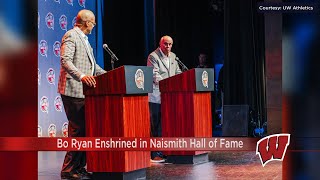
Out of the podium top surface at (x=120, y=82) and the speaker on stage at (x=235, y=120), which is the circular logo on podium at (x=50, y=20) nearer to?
the speaker on stage at (x=235, y=120)

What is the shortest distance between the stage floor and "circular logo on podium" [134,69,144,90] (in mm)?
772

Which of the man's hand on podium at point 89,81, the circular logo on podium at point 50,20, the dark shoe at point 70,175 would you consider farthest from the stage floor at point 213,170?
the circular logo on podium at point 50,20

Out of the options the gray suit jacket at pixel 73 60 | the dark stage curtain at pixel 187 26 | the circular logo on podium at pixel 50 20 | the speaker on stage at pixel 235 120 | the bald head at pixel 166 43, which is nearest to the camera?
the gray suit jacket at pixel 73 60

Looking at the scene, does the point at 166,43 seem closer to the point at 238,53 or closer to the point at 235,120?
the point at 235,120

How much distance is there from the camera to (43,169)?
5.61 m

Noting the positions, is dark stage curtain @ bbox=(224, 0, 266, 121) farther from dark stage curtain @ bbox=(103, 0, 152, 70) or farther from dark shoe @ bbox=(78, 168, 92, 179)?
dark shoe @ bbox=(78, 168, 92, 179)

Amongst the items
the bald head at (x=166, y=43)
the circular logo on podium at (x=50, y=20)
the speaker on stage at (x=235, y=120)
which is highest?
the circular logo on podium at (x=50, y=20)

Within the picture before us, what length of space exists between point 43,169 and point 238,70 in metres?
4.67

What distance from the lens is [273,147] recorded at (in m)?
3.33

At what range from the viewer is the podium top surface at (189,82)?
5.81m

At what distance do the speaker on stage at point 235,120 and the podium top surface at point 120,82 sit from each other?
395 centimetres

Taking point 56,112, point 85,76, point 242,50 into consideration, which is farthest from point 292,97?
point 242,50

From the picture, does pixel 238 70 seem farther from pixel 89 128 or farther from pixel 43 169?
pixel 89 128

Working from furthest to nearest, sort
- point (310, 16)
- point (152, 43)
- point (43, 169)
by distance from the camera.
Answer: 1. point (152, 43)
2. point (43, 169)
3. point (310, 16)
